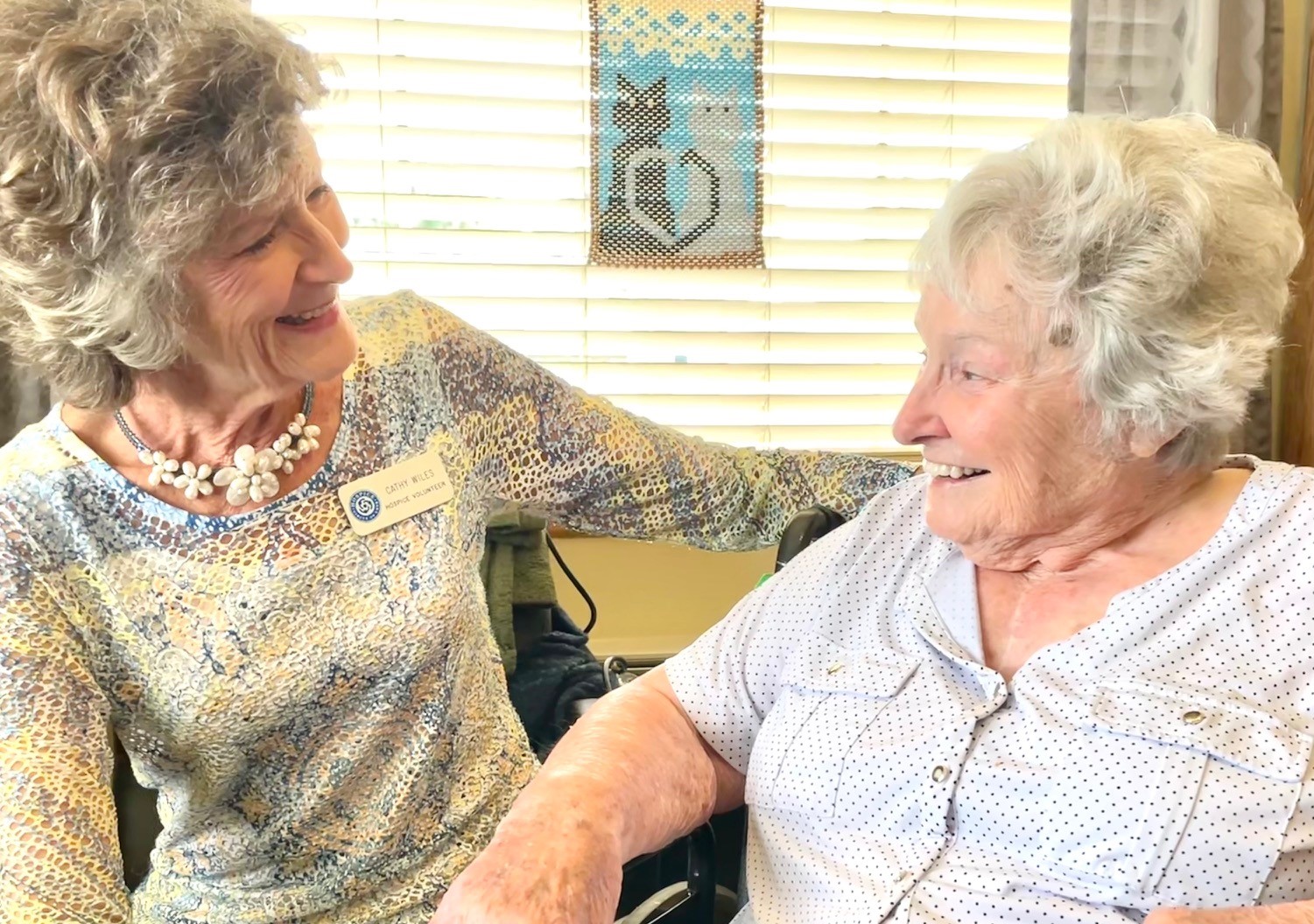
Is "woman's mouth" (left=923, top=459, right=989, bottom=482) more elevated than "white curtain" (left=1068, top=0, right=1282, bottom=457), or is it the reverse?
"white curtain" (left=1068, top=0, right=1282, bottom=457)

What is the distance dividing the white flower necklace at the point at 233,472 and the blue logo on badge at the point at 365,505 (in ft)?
0.27

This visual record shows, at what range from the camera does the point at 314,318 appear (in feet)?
3.84

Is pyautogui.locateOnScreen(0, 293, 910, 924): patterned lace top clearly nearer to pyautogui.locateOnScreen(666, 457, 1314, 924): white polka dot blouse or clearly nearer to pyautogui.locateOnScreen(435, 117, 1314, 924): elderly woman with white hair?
pyautogui.locateOnScreen(435, 117, 1314, 924): elderly woman with white hair

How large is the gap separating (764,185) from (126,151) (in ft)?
4.53

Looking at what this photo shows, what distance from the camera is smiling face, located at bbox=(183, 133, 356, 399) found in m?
1.09

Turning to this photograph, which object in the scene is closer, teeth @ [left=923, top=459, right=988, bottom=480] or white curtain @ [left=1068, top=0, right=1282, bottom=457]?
teeth @ [left=923, top=459, right=988, bottom=480]

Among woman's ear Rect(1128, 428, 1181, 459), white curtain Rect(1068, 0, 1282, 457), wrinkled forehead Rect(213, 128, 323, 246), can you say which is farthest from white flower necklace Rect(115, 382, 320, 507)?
white curtain Rect(1068, 0, 1282, 457)

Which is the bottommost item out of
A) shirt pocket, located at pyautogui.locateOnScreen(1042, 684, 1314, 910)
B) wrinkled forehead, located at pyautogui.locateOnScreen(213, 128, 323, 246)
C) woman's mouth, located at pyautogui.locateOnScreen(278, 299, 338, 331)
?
shirt pocket, located at pyautogui.locateOnScreen(1042, 684, 1314, 910)

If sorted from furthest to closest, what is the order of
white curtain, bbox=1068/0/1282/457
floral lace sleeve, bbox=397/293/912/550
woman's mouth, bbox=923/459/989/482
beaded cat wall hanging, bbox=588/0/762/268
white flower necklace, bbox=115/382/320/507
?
1. beaded cat wall hanging, bbox=588/0/762/268
2. white curtain, bbox=1068/0/1282/457
3. floral lace sleeve, bbox=397/293/912/550
4. white flower necklace, bbox=115/382/320/507
5. woman's mouth, bbox=923/459/989/482

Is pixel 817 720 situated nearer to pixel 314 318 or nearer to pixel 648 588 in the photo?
pixel 314 318

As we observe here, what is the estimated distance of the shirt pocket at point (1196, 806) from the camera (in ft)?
3.02

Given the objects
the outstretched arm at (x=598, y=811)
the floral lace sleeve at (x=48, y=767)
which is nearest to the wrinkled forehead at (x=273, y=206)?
Result: the floral lace sleeve at (x=48, y=767)

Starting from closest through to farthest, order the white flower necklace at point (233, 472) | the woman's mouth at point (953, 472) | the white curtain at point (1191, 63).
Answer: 1. the woman's mouth at point (953, 472)
2. the white flower necklace at point (233, 472)
3. the white curtain at point (1191, 63)

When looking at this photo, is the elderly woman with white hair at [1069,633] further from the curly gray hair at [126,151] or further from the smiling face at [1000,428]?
the curly gray hair at [126,151]
